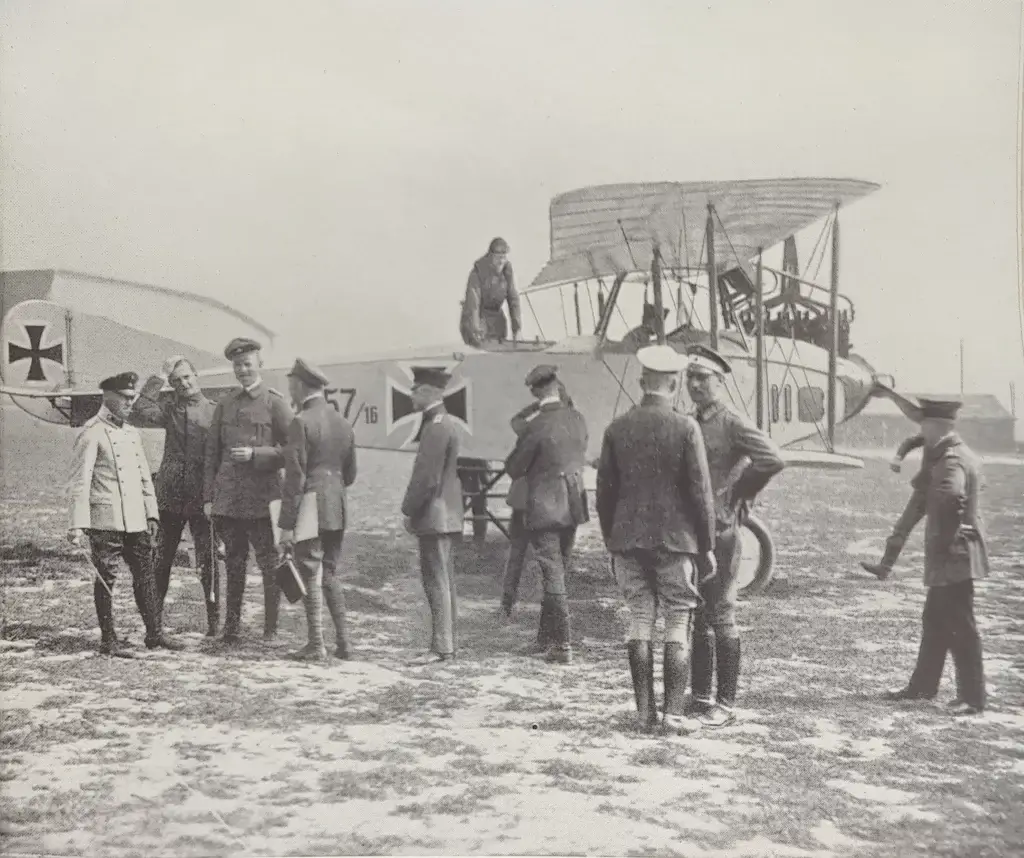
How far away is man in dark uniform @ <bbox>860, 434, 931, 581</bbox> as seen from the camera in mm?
3389

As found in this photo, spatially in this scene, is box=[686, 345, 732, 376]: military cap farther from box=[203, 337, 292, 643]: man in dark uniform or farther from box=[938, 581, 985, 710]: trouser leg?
box=[203, 337, 292, 643]: man in dark uniform

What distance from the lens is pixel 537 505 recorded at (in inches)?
146

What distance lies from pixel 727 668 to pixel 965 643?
2.94 feet

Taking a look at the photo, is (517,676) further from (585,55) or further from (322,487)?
(585,55)

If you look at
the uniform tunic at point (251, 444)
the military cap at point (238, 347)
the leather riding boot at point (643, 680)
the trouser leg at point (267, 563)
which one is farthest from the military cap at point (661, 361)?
the trouser leg at point (267, 563)

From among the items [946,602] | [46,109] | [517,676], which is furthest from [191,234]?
[946,602]

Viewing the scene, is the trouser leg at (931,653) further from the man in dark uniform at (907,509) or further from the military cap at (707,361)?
the military cap at (707,361)

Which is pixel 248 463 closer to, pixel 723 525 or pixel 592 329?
pixel 592 329

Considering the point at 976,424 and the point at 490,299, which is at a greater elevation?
the point at 490,299

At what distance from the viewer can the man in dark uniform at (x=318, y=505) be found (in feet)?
12.0

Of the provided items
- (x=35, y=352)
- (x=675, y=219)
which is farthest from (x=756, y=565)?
(x=35, y=352)

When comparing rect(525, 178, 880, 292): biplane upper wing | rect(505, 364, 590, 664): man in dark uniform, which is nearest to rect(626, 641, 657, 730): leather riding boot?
rect(505, 364, 590, 664): man in dark uniform

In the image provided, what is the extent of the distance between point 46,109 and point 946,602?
4.23 metres

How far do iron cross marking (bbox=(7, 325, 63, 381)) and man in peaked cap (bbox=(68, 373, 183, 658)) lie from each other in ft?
1.11
